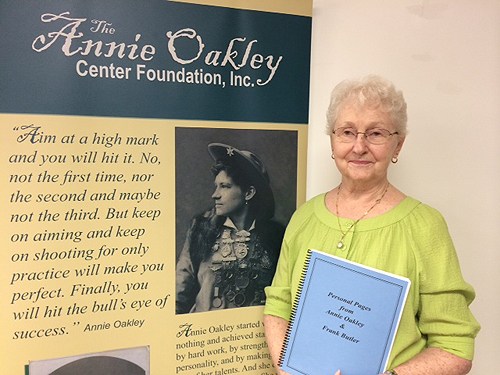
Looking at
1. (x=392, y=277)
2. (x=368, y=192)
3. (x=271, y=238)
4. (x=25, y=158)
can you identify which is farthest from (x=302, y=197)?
(x=25, y=158)

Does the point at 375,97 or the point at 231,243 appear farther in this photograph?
the point at 231,243

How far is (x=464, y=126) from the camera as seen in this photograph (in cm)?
168

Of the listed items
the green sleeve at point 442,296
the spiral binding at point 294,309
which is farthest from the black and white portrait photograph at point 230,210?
the green sleeve at point 442,296

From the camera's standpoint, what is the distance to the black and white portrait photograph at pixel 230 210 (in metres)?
1.48

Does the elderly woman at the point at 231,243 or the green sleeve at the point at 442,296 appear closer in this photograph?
the green sleeve at the point at 442,296

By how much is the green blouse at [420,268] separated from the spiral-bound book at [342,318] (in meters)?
0.06

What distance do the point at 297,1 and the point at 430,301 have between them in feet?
3.52

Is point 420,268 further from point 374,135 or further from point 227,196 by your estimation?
point 227,196

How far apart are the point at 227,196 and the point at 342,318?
1.87ft

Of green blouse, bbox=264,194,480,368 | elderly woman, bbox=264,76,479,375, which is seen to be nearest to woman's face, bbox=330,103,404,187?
elderly woman, bbox=264,76,479,375

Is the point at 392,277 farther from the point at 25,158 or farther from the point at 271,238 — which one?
the point at 25,158

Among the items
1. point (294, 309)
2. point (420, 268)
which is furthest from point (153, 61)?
point (420, 268)

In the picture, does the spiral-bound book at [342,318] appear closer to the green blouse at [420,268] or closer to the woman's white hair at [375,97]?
the green blouse at [420,268]

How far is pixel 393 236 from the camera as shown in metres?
1.23
